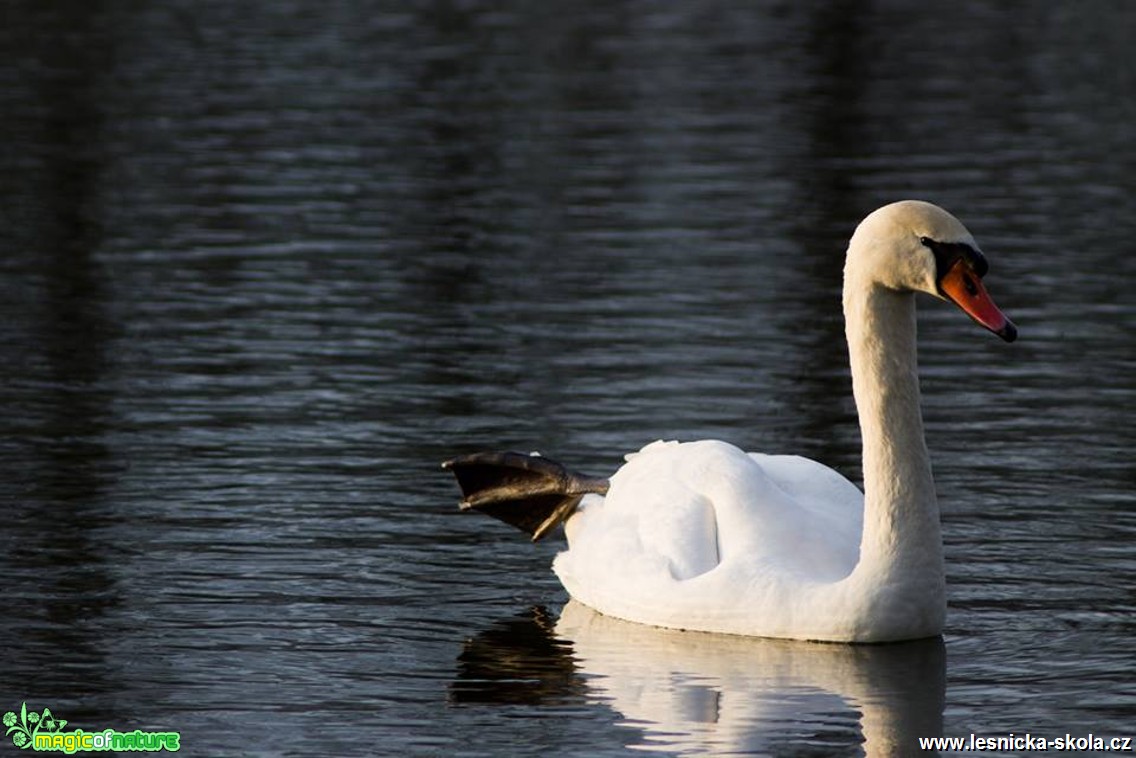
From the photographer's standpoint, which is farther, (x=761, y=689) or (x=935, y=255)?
(x=935, y=255)

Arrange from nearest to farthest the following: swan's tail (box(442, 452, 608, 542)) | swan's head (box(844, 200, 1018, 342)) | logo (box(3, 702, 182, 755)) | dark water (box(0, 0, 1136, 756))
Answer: logo (box(3, 702, 182, 755)) → dark water (box(0, 0, 1136, 756)) → swan's head (box(844, 200, 1018, 342)) → swan's tail (box(442, 452, 608, 542))

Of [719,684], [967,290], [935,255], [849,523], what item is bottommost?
[719,684]

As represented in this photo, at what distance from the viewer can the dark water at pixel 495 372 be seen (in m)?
9.62

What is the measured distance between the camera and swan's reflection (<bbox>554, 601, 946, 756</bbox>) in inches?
352

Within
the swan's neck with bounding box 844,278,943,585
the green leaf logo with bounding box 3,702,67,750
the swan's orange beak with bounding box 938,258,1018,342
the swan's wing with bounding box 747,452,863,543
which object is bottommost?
the swan's wing with bounding box 747,452,863,543

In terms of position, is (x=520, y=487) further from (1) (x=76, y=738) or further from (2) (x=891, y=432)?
(1) (x=76, y=738)

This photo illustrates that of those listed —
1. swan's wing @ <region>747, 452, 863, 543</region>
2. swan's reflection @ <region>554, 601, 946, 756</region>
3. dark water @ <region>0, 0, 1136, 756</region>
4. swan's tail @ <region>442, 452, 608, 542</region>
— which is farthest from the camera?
swan's tail @ <region>442, 452, 608, 542</region>

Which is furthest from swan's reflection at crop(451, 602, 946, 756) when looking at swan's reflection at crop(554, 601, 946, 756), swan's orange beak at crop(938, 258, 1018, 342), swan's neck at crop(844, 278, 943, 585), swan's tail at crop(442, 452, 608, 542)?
swan's orange beak at crop(938, 258, 1018, 342)

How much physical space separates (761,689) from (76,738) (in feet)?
8.15

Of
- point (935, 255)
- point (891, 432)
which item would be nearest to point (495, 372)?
point (891, 432)

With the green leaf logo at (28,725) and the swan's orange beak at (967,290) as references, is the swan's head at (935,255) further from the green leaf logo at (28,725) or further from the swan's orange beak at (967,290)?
the green leaf logo at (28,725)

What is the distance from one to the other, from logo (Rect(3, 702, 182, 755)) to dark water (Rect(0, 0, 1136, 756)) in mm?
136

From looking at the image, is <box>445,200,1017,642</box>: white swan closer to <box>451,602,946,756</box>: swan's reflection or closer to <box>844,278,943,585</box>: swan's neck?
<box>844,278,943,585</box>: swan's neck

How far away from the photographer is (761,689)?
956 cm
